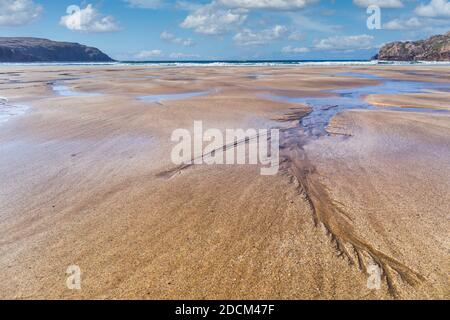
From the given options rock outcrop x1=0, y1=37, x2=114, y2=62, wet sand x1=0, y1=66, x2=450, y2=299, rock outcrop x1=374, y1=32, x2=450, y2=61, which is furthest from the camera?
rock outcrop x1=0, y1=37, x2=114, y2=62

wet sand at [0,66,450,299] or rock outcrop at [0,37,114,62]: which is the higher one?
rock outcrop at [0,37,114,62]

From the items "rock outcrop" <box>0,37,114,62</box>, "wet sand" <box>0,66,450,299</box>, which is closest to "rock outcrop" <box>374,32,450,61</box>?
"wet sand" <box>0,66,450,299</box>

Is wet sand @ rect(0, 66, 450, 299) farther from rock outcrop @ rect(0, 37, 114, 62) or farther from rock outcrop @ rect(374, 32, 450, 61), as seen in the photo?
rock outcrop @ rect(0, 37, 114, 62)

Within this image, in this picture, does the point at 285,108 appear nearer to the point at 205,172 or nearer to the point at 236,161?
the point at 236,161

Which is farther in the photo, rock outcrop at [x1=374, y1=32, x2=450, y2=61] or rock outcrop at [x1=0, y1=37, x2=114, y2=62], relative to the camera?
rock outcrop at [x1=0, y1=37, x2=114, y2=62]

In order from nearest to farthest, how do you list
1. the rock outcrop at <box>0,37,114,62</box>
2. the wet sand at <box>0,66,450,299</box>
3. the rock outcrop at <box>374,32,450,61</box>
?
1. the wet sand at <box>0,66,450,299</box>
2. the rock outcrop at <box>374,32,450,61</box>
3. the rock outcrop at <box>0,37,114,62</box>

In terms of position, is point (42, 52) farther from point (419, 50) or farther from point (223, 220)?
point (223, 220)
